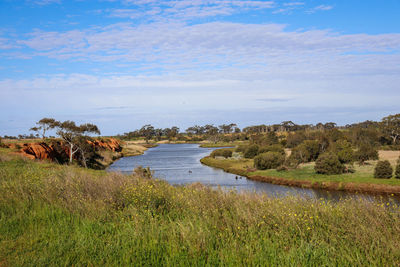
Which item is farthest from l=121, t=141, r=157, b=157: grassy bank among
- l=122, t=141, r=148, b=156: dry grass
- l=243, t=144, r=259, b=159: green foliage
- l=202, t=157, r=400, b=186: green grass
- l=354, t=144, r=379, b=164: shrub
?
Result: l=354, t=144, r=379, b=164: shrub

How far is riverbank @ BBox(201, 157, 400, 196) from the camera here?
3726 cm

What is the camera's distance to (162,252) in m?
5.76

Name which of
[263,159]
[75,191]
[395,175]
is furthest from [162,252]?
[263,159]

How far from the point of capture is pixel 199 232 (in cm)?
595

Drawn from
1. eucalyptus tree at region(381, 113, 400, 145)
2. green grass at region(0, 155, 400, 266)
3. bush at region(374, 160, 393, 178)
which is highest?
eucalyptus tree at region(381, 113, 400, 145)

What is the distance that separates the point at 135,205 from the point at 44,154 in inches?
1756

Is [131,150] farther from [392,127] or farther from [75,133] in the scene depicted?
[392,127]

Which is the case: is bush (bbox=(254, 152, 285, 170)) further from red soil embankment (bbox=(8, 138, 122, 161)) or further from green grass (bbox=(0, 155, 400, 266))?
green grass (bbox=(0, 155, 400, 266))

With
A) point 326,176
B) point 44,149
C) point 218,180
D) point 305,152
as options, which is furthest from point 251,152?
point 44,149

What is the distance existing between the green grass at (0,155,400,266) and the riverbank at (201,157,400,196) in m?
28.9

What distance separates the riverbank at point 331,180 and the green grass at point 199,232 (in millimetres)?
28874

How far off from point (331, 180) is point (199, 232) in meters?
40.2

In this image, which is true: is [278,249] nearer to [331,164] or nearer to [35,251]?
[35,251]

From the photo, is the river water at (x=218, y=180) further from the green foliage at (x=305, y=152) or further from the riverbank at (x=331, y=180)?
the green foliage at (x=305, y=152)
